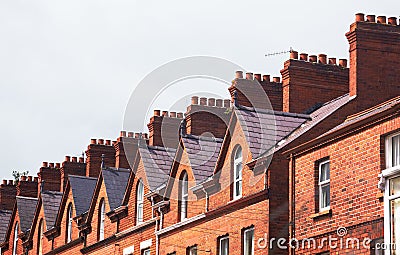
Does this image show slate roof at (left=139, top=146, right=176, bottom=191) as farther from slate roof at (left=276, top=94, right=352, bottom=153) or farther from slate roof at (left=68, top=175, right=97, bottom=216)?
slate roof at (left=68, top=175, right=97, bottom=216)

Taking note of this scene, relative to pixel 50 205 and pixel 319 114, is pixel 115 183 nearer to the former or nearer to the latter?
pixel 50 205

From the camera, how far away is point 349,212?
31766 mm

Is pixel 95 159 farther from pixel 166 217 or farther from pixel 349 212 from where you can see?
pixel 349 212

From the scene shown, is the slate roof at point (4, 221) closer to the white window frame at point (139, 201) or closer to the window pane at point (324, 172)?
the white window frame at point (139, 201)

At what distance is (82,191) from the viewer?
2315 inches

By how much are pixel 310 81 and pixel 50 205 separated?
81.8 ft

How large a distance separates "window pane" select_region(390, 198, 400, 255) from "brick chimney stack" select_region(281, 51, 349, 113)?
44.9 feet

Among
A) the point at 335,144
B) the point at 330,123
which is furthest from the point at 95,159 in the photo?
the point at 335,144

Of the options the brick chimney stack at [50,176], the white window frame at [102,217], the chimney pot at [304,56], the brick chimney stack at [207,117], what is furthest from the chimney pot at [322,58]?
the brick chimney stack at [50,176]

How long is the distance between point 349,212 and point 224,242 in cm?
954

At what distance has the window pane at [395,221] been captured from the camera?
29453mm

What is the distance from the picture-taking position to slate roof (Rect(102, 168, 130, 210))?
53.1 meters

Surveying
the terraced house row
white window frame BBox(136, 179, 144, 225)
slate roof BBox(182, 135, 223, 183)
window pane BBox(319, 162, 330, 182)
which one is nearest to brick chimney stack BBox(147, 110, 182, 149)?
the terraced house row

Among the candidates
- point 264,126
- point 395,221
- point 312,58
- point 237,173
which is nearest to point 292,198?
point 264,126
